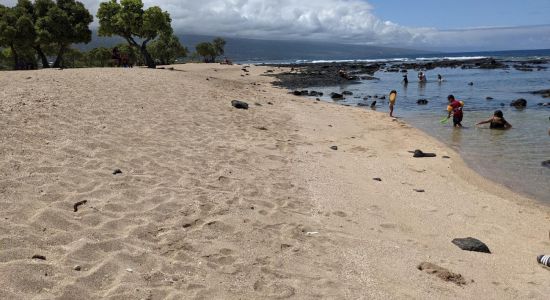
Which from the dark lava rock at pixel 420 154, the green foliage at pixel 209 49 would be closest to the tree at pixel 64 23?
the dark lava rock at pixel 420 154

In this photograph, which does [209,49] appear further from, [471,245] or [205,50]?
[471,245]

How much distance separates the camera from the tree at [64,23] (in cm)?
3584

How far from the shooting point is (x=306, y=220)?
19.9ft

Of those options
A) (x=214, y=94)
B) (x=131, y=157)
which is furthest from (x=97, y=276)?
(x=214, y=94)

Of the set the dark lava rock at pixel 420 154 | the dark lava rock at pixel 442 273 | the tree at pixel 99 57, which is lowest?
the dark lava rock at pixel 420 154

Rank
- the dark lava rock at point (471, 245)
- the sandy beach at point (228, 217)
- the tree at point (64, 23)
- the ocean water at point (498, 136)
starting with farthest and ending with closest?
the tree at point (64, 23) < the ocean water at point (498, 136) < the dark lava rock at point (471, 245) < the sandy beach at point (228, 217)

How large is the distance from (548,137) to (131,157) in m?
13.8

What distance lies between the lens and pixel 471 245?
564 centimetres

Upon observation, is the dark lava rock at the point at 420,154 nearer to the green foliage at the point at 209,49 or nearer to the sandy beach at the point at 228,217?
the sandy beach at the point at 228,217

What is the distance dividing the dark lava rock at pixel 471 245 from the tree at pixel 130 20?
117ft

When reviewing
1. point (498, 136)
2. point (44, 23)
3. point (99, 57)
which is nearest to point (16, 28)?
point (44, 23)

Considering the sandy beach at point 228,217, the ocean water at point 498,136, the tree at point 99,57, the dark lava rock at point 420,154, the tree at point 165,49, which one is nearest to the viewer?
the sandy beach at point 228,217

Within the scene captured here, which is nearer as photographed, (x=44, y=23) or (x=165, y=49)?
(x=44, y=23)

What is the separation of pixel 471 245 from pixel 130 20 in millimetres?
36537
